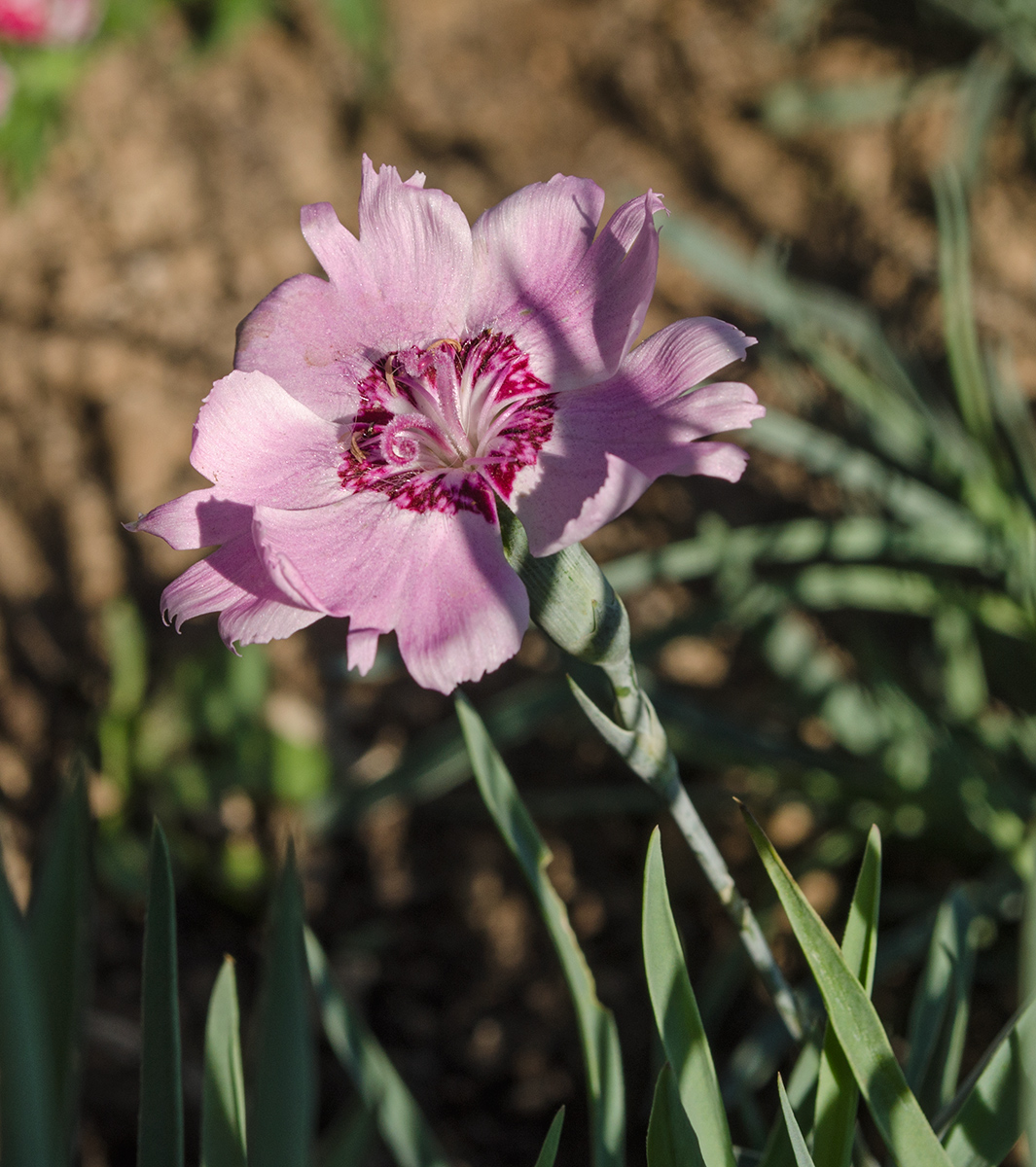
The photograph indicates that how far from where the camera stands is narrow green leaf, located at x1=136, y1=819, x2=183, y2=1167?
0.64 meters

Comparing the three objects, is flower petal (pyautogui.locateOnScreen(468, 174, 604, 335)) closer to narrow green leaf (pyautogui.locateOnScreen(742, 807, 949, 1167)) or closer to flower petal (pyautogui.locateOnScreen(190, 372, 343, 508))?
flower petal (pyautogui.locateOnScreen(190, 372, 343, 508))

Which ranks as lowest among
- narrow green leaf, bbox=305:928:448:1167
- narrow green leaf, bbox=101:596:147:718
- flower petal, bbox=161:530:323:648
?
narrow green leaf, bbox=101:596:147:718

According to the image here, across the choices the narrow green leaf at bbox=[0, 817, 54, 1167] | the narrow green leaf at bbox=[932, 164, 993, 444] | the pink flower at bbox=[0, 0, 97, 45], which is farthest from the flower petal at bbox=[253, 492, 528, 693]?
the pink flower at bbox=[0, 0, 97, 45]

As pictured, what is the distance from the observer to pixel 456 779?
1.47 meters

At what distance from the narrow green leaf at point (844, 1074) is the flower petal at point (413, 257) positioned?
0.42m

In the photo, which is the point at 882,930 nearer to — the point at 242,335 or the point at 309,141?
the point at 242,335

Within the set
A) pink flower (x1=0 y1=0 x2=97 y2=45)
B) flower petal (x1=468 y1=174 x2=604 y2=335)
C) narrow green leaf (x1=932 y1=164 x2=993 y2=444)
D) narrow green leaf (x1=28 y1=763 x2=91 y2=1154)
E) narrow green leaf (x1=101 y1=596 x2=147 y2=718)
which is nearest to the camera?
flower petal (x1=468 y1=174 x2=604 y2=335)

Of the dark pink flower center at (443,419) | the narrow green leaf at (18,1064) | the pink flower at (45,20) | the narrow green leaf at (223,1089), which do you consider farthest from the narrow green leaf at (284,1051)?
the pink flower at (45,20)

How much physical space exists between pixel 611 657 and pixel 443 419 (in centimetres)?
19

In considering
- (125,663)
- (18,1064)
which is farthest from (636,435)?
(125,663)

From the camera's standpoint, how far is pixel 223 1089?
0.66 metres

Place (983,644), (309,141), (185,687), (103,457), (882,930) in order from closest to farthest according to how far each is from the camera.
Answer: (882,930) → (983,644) → (185,687) → (103,457) → (309,141)

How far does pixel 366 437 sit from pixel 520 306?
0.40 ft

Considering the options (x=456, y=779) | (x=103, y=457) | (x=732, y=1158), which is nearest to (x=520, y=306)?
(x=732, y=1158)
